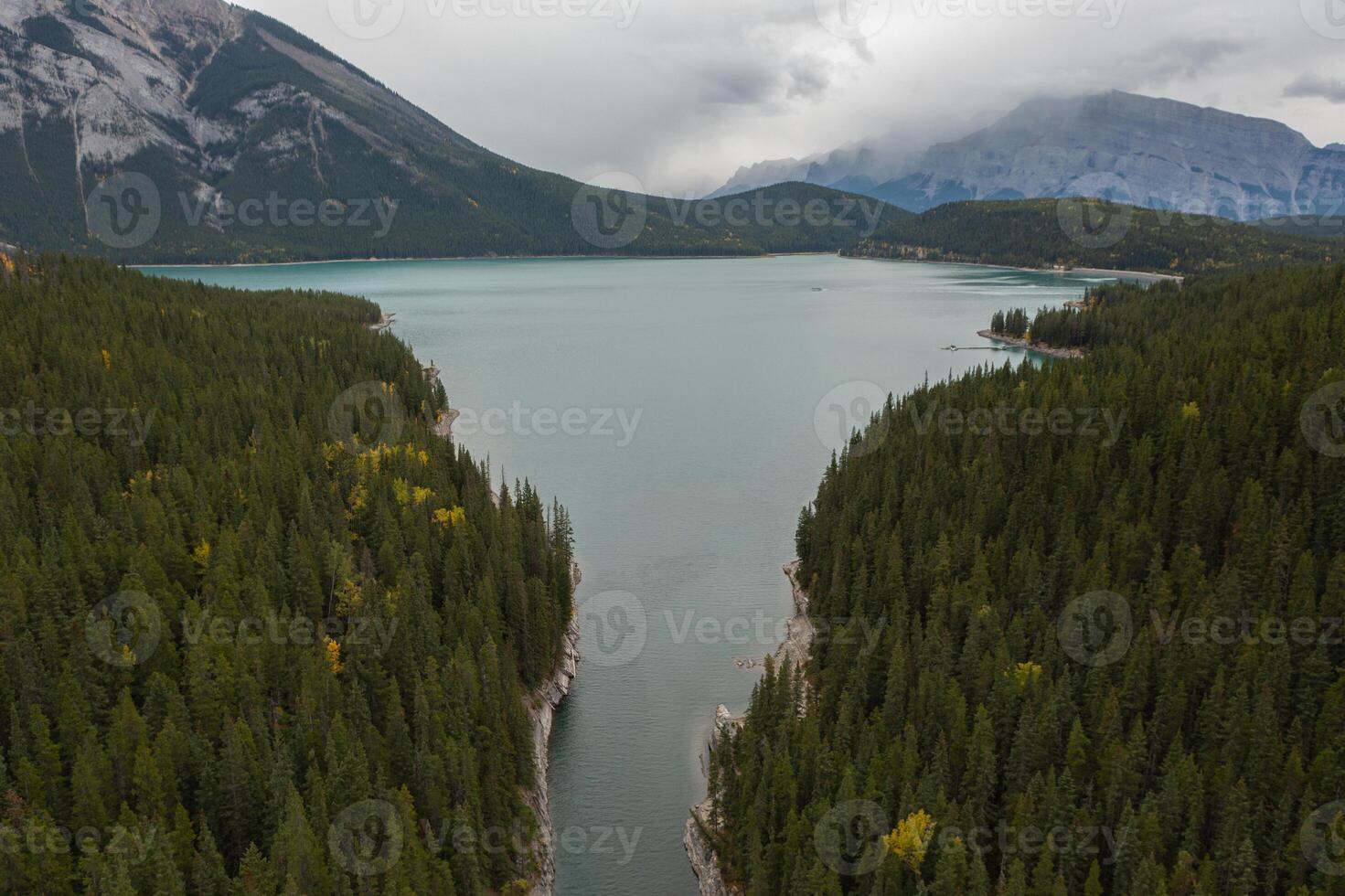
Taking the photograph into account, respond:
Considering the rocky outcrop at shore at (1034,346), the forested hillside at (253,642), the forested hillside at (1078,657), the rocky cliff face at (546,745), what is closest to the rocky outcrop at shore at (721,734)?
the forested hillside at (1078,657)

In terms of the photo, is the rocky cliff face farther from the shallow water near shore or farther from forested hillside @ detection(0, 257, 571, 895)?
forested hillside @ detection(0, 257, 571, 895)

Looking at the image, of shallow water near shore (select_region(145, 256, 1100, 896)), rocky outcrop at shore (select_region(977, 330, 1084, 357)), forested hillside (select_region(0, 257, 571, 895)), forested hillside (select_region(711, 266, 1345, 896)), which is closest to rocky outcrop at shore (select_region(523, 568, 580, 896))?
shallow water near shore (select_region(145, 256, 1100, 896))

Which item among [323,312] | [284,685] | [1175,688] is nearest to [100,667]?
[284,685]

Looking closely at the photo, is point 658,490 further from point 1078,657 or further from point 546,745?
point 1078,657

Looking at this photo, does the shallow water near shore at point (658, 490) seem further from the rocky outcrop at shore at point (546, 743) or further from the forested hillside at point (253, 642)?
the forested hillside at point (253, 642)

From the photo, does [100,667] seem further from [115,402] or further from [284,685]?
[115,402]

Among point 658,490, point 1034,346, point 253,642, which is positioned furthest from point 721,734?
point 1034,346
